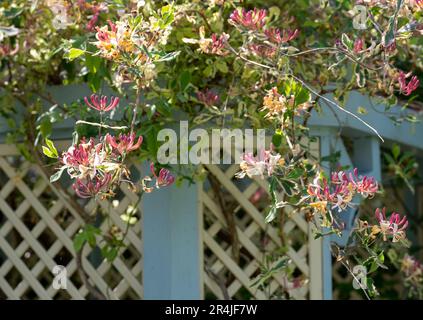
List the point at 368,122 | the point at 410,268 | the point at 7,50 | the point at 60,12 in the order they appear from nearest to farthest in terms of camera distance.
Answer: the point at 60,12
the point at 7,50
the point at 368,122
the point at 410,268

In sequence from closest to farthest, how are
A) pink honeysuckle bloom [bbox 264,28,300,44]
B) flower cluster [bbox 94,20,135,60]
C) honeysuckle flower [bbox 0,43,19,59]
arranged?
1. flower cluster [bbox 94,20,135,60]
2. pink honeysuckle bloom [bbox 264,28,300,44]
3. honeysuckle flower [bbox 0,43,19,59]

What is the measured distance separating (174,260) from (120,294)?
14.8 inches

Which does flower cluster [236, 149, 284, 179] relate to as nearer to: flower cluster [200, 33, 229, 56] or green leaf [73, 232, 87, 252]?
flower cluster [200, 33, 229, 56]

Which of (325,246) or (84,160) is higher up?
(84,160)

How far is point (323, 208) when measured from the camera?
2.30 meters

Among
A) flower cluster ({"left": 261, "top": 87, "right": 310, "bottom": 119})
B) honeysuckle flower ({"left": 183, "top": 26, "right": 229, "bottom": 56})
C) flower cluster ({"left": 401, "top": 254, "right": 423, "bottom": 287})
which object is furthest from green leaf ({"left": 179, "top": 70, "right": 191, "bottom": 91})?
flower cluster ({"left": 401, "top": 254, "right": 423, "bottom": 287})

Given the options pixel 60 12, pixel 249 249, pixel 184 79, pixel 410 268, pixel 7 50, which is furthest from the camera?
pixel 410 268

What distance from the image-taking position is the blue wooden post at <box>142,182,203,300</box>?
3.25 metres

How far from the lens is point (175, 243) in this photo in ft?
10.6

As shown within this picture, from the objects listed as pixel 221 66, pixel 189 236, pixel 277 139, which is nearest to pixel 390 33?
pixel 277 139

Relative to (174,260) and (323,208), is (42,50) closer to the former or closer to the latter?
(174,260)

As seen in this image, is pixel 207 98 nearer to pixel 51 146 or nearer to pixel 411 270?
pixel 51 146

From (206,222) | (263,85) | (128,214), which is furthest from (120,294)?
(263,85)
